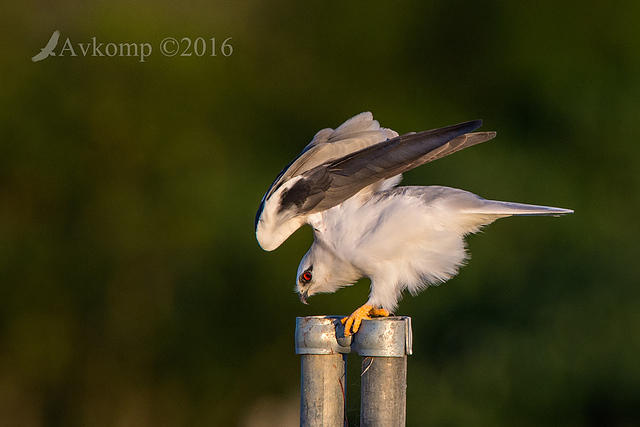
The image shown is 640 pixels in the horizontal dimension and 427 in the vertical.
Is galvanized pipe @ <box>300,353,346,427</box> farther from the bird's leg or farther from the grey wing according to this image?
the grey wing

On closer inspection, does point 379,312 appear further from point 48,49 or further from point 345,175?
point 48,49

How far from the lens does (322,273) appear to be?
396 centimetres

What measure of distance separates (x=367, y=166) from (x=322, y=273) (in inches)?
28.9

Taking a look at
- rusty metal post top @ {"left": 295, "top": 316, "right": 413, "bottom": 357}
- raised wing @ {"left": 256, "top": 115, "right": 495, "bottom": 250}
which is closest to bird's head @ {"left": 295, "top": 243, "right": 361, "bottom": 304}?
raised wing @ {"left": 256, "top": 115, "right": 495, "bottom": 250}

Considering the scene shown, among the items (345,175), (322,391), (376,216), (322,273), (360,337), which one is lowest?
(322,391)

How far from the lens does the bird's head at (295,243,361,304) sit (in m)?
3.83

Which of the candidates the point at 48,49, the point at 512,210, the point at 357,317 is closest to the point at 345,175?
the point at 357,317

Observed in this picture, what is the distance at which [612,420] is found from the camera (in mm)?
6953

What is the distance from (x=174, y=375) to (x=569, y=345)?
11.4ft

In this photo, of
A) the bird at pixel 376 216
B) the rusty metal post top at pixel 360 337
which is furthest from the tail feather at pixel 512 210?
the rusty metal post top at pixel 360 337

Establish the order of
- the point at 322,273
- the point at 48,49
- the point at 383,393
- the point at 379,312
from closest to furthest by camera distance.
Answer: the point at 383,393 < the point at 379,312 < the point at 322,273 < the point at 48,49

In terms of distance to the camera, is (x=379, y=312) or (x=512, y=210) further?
(x=379, y=312)

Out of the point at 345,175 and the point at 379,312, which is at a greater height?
the point at 345,175

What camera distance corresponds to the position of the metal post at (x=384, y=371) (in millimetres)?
2770
